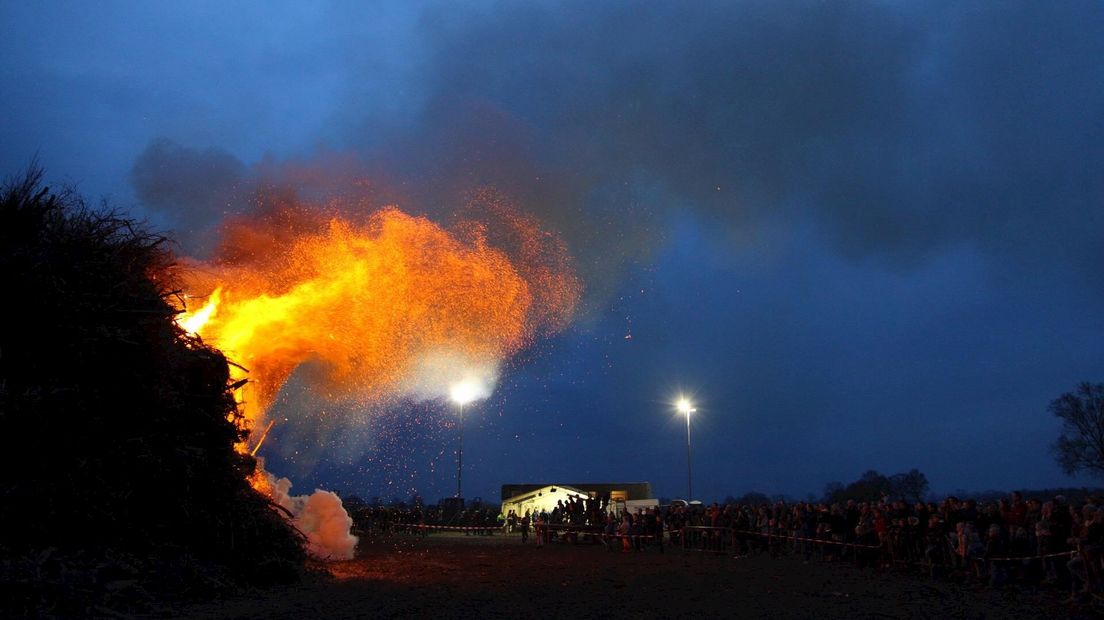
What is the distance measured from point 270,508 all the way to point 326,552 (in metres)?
6.53

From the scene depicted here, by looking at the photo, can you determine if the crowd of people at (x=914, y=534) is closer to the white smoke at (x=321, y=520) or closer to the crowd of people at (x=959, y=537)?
the crowd of people at (x=959, y=537)

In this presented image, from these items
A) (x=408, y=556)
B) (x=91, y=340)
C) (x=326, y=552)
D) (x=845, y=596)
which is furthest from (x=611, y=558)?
(x=91, y=340)

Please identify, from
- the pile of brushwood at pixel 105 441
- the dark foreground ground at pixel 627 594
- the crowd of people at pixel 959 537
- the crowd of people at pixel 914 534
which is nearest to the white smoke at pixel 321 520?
the dark foreground ground at pixel 627 594

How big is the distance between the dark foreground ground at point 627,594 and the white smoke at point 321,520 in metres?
1.03

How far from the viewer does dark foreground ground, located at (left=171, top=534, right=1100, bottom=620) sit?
12438 millimetres

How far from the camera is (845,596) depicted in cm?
1449

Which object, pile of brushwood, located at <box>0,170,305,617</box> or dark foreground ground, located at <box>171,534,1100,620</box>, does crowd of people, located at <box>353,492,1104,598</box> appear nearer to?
dark foreground ground, located at <box>171,534,1100,620</box>

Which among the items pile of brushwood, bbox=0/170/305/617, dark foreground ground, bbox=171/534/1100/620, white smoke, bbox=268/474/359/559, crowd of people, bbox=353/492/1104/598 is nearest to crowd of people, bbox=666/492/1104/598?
crowd of people, bbox=353/492/1104/598

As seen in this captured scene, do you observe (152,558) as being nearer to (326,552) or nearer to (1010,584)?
(326,552)

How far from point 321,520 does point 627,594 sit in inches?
458

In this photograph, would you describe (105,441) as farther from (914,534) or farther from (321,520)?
(914,534)

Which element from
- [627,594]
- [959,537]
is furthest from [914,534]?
[627,594]

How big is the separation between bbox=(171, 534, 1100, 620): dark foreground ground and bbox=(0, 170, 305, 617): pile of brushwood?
1.21m

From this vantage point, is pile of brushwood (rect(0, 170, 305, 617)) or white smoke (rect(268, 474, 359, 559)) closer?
pile of brushwood (rect(0, 170, 305, 617))
